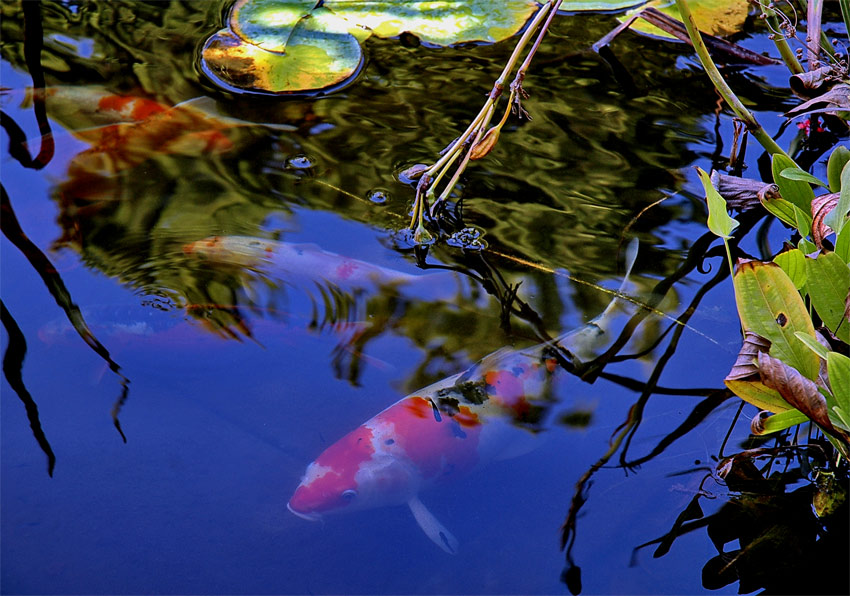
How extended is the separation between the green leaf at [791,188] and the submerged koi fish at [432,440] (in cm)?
59

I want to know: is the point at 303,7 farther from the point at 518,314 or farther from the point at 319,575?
the point at 319,575

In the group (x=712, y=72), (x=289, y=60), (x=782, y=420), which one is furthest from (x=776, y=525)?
(x=289, y=60)

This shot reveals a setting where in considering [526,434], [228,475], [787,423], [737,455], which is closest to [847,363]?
[787,423]

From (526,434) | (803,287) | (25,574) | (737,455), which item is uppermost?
(803,287)

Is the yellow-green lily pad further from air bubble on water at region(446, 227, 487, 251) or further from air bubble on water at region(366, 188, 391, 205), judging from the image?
air bubble on water at region(446, 227, 487, 251)

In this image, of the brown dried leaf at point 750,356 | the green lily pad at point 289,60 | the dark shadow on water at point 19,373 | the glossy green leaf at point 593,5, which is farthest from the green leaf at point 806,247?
the glossy green leaf at point 593,5

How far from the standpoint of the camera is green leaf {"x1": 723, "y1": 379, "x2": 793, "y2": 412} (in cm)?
133

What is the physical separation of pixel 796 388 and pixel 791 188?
0.64 m

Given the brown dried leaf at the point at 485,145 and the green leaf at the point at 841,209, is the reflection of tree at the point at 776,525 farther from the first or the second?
the brown dried leaf at the point at 485,145

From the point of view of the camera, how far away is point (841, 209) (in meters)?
1.38

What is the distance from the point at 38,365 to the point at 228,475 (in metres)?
0.56

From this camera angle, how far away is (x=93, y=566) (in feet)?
4.32

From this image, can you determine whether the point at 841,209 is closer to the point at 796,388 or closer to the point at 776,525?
the point at 796,388

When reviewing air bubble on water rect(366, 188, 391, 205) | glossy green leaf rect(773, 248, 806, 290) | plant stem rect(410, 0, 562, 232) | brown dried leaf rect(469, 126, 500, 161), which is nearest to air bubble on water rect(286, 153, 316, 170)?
air bubble on water rect(366, 188, 391, 205)
